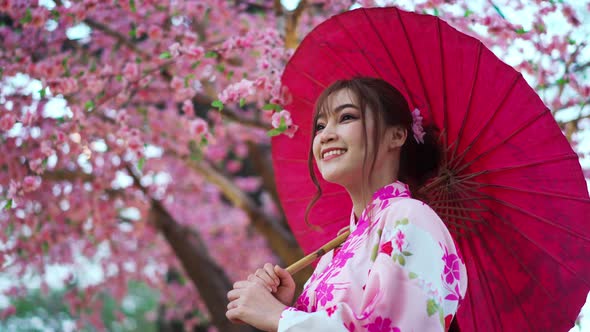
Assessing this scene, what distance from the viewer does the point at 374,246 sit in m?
1.79

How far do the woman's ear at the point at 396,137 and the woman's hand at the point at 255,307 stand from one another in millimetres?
581

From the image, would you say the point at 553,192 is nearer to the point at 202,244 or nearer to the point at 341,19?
the point at 341,19

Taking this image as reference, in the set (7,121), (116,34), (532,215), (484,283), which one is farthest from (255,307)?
(116,34)

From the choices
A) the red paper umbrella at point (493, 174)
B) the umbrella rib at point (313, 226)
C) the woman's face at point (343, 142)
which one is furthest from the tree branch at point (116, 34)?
the woman's face at point (343, 142)

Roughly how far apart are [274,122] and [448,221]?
76 cm

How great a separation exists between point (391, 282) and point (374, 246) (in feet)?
0.62

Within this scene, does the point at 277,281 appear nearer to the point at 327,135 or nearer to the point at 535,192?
the point at 327,135

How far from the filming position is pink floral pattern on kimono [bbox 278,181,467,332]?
159 centimetres

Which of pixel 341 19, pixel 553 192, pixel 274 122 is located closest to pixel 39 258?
pixel 274 122

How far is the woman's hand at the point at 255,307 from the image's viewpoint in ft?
5.89

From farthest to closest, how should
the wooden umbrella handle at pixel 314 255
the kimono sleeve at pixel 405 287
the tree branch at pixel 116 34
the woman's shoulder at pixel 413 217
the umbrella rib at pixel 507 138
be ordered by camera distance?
the tree branch at pixel 116 34
the wooden umbrella handle at pixel 314 255
the umbrella rib at pixel 507 138
the woman's shoulder at pixel 413 217
the kimono sleeve at pixel 405 287

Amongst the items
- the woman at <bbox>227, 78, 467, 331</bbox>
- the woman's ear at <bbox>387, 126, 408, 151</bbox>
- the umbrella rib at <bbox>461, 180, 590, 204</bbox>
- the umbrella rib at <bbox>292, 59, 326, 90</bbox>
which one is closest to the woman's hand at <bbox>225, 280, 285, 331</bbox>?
the woman at <bbox>227, 78, 467, 331</bbox>

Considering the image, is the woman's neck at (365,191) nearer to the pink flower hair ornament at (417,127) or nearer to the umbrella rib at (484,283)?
the pink flower hair ornament at (417,127)

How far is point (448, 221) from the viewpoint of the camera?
2145 mm
